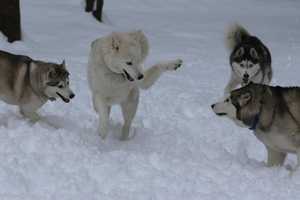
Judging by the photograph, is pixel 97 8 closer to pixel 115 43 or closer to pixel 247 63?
pixel 247 63

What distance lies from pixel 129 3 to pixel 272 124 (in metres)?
14.7

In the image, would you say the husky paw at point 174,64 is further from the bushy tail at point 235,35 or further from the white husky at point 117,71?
the bushy tail at point 235,35

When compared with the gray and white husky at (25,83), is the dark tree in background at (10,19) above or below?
below

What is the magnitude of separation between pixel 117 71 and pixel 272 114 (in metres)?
1.73

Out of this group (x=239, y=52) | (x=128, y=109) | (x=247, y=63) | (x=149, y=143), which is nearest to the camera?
(x=149, y=143)

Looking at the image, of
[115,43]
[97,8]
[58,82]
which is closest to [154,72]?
[115,43]

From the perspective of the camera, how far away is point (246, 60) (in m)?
8.40

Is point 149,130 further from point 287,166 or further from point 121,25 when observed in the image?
point 121,25

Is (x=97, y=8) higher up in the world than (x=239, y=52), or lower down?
lower down

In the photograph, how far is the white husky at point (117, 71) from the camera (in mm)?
5914

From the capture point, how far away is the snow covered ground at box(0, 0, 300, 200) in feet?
14.5

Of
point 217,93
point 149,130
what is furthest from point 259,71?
point 149,130

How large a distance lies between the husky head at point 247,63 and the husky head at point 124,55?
2737 millimetres

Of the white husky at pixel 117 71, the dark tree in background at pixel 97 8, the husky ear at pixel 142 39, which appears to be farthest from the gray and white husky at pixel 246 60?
the dark tree in background at pixel 97 8
